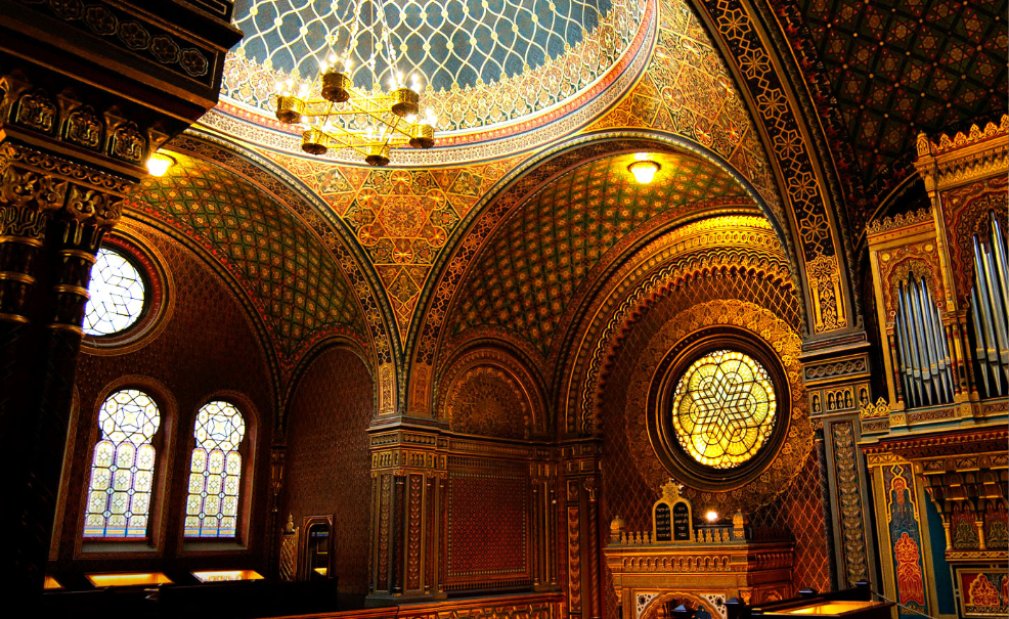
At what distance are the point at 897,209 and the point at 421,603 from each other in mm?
8991

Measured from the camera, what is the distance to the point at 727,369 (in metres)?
13.1

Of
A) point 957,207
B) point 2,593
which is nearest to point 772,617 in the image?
point 957,207

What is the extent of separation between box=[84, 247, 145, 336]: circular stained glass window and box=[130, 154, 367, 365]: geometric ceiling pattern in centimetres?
108

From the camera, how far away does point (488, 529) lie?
574 inches

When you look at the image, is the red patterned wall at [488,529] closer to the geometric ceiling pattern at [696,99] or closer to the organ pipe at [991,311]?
the geometric ceiling pattern at [696,99]

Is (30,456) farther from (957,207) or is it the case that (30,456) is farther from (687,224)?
(687,224)

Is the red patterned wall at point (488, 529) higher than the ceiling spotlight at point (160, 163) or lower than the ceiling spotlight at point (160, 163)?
lower

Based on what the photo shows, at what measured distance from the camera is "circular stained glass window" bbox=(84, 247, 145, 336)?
13719 mm

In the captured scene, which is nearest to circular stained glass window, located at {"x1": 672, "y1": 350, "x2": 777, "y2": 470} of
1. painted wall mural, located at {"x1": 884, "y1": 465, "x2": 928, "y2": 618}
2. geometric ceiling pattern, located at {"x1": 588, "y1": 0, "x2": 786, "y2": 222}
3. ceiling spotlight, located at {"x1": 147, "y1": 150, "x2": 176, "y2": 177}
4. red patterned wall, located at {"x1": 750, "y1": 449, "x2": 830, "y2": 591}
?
red patterned wall, located at {"x1": 750, "y1": 449, "x2": 830, "y2": 591}

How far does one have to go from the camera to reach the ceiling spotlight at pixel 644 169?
12.1m

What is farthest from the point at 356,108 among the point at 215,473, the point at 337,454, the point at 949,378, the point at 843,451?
the point at 215,473

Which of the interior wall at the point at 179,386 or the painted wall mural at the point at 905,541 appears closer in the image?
the painted wall mural at the point at 905,541

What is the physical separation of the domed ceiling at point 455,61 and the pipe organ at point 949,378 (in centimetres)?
473

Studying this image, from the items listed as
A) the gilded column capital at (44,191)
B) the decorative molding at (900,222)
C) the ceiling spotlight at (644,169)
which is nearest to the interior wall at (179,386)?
the ceiling spotlight at (644,169)
